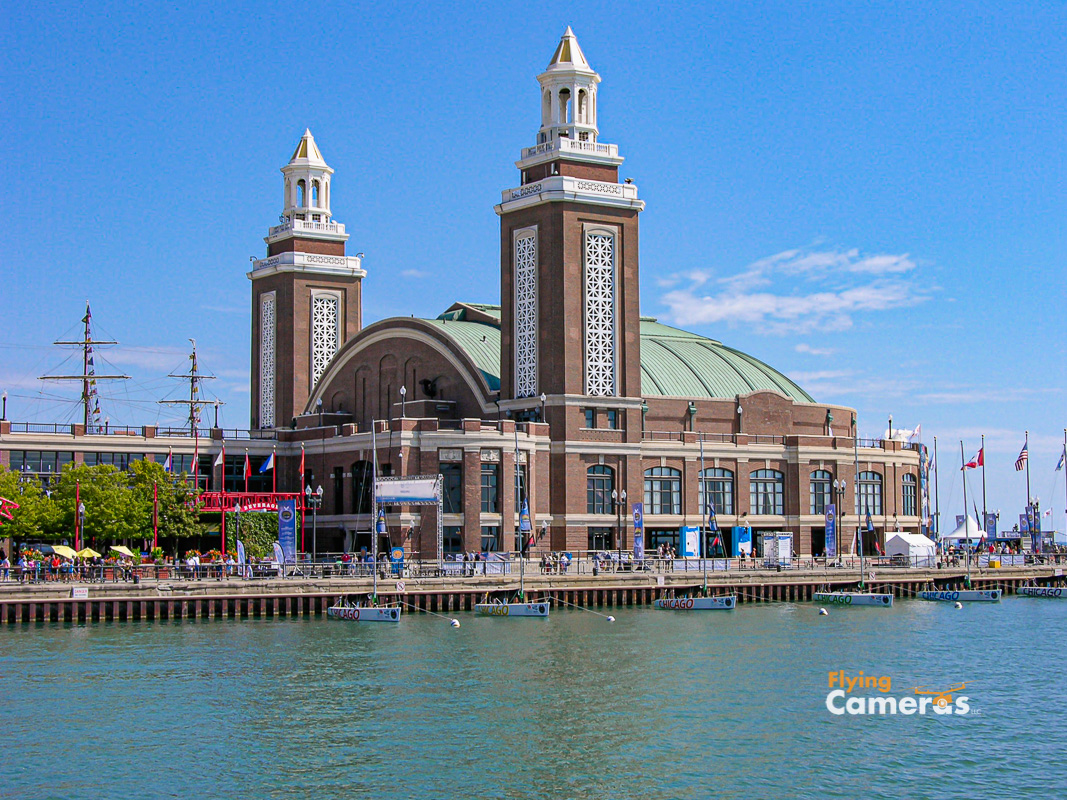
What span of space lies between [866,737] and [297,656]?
27357 mm

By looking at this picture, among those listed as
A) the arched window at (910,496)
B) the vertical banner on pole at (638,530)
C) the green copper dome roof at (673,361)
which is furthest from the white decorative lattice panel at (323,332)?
the arched window at (910,496)

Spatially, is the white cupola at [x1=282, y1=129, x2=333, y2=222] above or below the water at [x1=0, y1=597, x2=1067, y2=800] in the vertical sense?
above

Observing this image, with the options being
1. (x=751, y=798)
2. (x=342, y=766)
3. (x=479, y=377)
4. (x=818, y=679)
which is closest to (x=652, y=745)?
(x=751, y=798)

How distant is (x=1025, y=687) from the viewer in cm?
5797

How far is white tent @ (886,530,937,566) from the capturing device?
4377 inches

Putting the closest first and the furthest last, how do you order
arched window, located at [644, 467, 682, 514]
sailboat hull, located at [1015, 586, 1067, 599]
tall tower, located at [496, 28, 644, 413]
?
tall tower, located at [496, 28, 644, 413] < sailboat hull, located at [1015, 586, 1067, 599] < arched window, located at [644, 467, 682, 514]

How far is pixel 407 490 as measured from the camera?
93688 mm

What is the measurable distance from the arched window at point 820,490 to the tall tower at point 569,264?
21394mm

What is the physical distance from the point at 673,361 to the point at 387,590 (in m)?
48.8

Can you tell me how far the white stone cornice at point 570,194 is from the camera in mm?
106812

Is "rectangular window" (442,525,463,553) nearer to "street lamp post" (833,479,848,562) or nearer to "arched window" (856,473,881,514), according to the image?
"street lamp post" (833,479,848,562)

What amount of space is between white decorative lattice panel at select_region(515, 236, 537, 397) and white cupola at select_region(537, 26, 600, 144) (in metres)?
9.16

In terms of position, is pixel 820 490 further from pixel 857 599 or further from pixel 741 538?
pixel 857 599

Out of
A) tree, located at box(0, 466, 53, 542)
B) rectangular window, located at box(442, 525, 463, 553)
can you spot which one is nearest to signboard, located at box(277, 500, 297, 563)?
rectangular window, located at box(442, 525, 463, 553)
